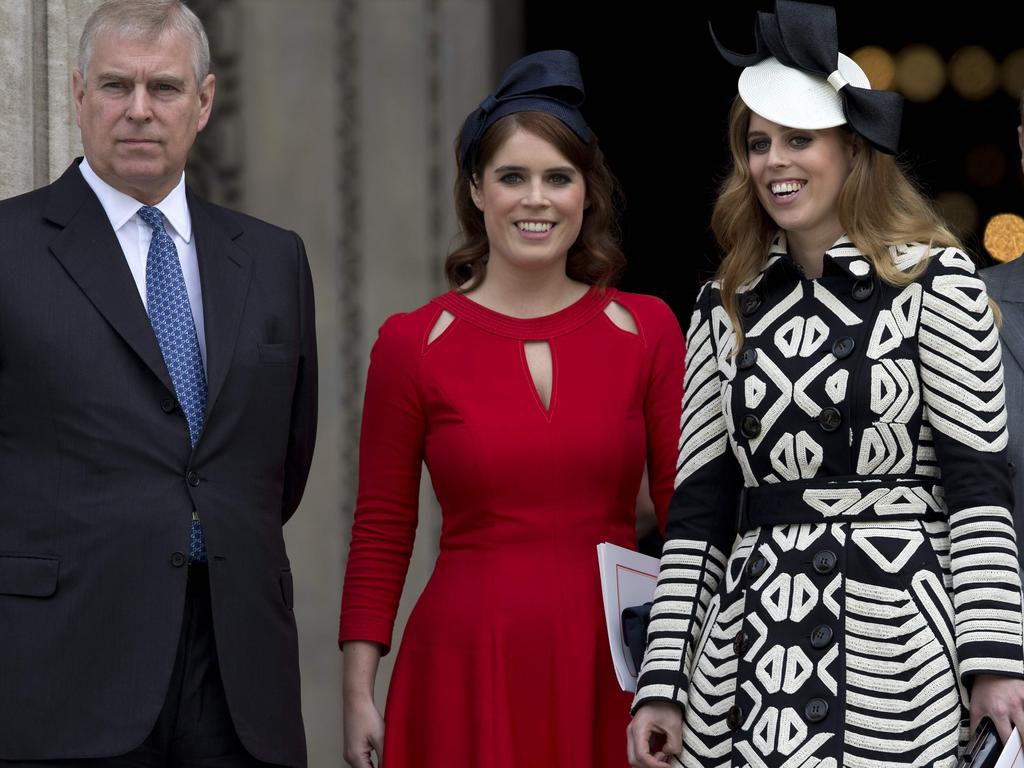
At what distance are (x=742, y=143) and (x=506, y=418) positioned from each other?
0.72m

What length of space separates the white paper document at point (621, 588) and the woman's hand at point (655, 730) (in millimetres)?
215

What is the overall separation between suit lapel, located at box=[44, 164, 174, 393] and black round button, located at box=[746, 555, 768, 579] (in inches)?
37.5

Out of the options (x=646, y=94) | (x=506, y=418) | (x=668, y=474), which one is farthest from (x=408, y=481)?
(x=646, y=94)

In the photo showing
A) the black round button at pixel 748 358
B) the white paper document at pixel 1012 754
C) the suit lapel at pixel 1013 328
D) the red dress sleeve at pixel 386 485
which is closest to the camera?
the white paper document at pixel 1012 754

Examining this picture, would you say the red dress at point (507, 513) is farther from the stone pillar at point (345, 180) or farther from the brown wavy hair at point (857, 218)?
the stone pillar at point (345, 180)

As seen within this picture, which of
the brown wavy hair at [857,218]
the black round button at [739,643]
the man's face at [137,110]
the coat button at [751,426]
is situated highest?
the man's face at [137,110]

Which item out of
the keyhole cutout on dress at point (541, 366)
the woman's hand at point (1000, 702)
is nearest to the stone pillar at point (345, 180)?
the keyhole cutout on dress at point (541, 366)

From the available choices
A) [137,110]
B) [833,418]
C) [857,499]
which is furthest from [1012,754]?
[137,110]

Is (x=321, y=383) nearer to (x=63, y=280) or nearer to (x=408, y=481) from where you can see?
(x=408, y=481)

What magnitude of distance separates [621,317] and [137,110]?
3.36ft

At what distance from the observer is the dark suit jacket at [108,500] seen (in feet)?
9.87

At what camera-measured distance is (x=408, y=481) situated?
3.66 metres

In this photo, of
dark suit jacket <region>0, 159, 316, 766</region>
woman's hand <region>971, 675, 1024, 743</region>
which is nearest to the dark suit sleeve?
dark suit jacket <region>0, 159, 316, 766</region>

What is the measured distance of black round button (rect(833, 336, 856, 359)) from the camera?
9.52 feet
